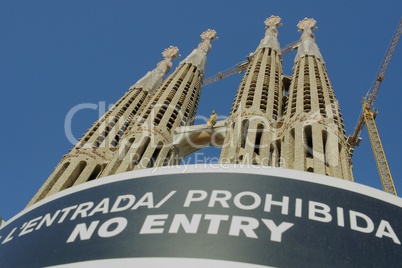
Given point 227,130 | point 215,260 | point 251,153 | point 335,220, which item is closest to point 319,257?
point 335,220

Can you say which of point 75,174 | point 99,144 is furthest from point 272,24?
point 75,174

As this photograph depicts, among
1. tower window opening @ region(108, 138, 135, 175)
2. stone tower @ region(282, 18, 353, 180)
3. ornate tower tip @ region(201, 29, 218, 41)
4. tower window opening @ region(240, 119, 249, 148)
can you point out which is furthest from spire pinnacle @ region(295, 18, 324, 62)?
tower window opening @ region(108, 138, 135, 175)

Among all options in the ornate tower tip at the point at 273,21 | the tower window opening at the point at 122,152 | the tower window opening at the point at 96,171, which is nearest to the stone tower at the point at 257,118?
the tower window opening at the point at 122,152

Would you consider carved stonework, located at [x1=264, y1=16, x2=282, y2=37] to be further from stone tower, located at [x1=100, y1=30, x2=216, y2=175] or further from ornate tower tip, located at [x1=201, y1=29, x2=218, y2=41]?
stone tower, located at [x1=100, y1=30, x2=216, y2=175]

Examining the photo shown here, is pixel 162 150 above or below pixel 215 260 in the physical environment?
above

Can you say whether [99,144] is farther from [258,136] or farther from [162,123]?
[258,136]

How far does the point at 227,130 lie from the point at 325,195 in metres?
29.4

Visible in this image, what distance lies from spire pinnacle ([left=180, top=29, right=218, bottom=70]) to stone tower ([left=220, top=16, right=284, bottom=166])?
30.9 ft

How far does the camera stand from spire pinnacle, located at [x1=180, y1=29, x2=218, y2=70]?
→ 210 ft

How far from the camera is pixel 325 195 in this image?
507 inches

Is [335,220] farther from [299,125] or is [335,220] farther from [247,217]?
[299,125]

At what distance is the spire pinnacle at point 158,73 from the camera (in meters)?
59.6

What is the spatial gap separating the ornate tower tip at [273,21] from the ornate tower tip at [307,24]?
2.77 m

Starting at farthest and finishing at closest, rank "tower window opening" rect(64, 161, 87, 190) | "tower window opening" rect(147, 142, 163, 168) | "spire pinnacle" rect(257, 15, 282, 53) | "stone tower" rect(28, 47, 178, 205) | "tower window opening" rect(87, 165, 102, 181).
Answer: "spire pinnacle" rect(257, 15, 282, 53) → "tower window opening" rect(147, 142, 163, 168) → "tower window opening" rect(87, 165, 102, 181) → "stone tower" rect(28, 47, 178, 205) → "tower window opening" rect(64, 161, 87, 190)
